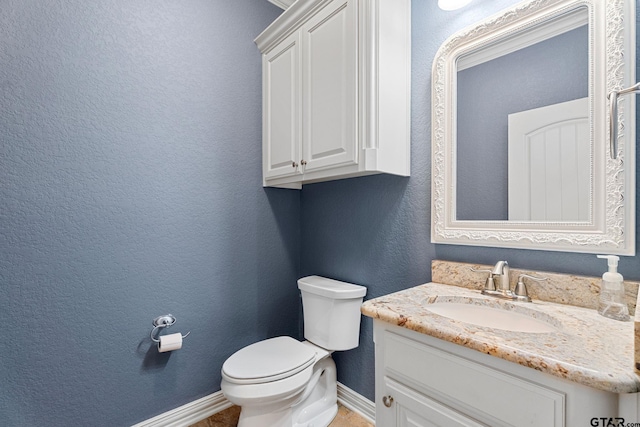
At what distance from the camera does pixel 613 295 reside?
2.72 ft

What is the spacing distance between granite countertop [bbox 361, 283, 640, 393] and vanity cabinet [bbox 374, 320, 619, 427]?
0.05 metres

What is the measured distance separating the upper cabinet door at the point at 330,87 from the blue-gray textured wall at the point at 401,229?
0.99 ft

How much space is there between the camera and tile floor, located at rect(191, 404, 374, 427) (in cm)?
155

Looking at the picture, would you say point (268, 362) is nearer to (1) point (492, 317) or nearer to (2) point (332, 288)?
(2) point (332, 288)

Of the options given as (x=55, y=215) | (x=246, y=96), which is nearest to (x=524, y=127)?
(x=246, y=96)

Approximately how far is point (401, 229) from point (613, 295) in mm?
766

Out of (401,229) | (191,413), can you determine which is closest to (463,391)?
(401,229)

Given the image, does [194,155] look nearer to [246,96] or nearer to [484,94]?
[246,96]

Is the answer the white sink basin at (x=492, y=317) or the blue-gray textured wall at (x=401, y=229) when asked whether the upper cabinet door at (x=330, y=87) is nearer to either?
the blue-gray textured wall at (x=401, y=229)

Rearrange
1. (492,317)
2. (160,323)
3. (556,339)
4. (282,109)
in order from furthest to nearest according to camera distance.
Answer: (282,109), (160,323), (492,317), (556,339)

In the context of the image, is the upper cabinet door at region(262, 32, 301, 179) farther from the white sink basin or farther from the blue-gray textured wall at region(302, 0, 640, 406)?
the white sink basin

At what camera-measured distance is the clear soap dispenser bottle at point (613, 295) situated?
31.7 inches

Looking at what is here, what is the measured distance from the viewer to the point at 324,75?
142 centimetres

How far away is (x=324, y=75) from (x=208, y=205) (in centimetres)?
95
